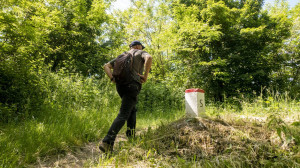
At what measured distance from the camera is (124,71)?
2.41 metres

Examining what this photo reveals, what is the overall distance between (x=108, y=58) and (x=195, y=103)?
8.49 metres

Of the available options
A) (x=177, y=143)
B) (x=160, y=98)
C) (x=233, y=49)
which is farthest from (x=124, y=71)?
(x=233, y=49)

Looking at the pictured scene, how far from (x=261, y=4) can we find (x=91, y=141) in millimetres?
12473

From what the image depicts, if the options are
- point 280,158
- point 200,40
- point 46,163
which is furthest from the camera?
point 200,40

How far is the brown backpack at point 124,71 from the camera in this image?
241cm

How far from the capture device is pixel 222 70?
8.49 metres

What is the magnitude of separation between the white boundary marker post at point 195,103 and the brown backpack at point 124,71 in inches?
52.3

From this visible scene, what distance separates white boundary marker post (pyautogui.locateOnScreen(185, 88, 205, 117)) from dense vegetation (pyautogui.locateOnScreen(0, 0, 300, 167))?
0.44m

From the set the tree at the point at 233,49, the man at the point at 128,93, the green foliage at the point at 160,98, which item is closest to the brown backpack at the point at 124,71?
the man at the point at 128,93

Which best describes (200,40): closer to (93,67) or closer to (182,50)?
(182,50)

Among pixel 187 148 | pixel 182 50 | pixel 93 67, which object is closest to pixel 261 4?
pixel 182 50

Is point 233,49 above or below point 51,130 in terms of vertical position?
above

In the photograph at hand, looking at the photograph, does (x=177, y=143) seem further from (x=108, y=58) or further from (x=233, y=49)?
(x=108, y=58)

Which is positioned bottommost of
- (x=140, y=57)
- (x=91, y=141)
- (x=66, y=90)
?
(x=91, y=141)
